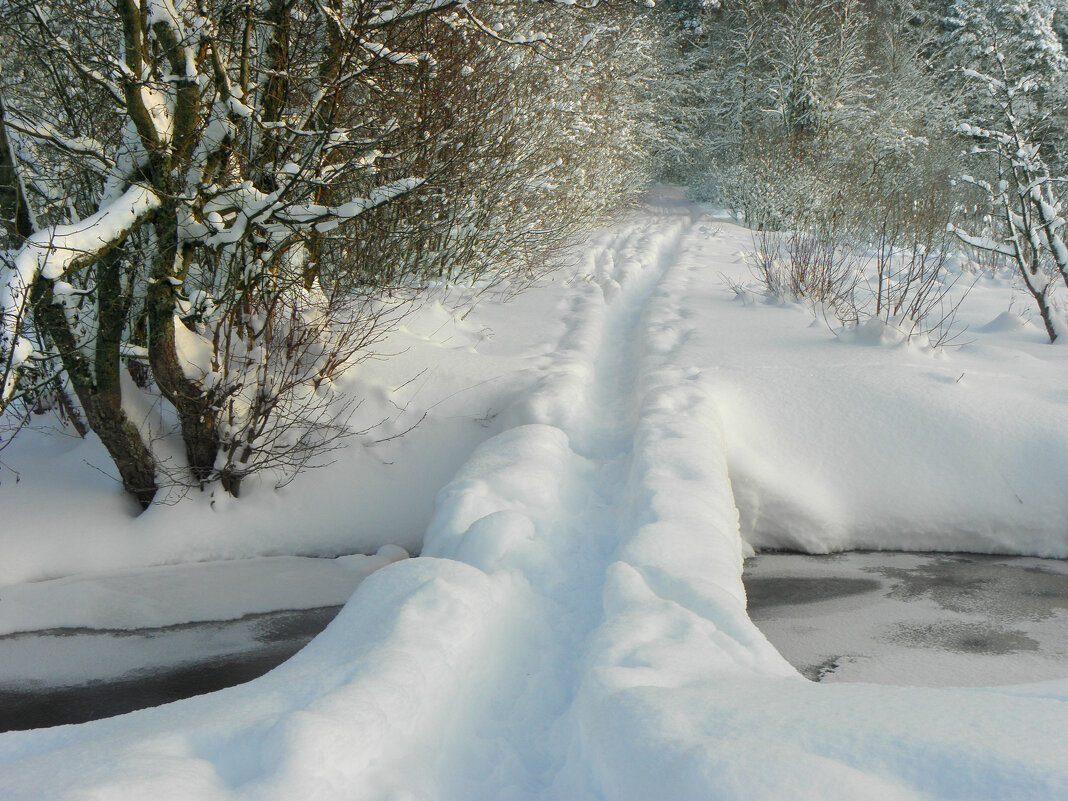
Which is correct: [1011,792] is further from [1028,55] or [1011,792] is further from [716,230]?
[1028,55]

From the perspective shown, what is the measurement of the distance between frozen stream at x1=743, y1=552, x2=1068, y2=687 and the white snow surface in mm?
248

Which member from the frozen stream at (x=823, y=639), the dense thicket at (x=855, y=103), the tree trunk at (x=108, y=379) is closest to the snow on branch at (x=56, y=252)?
the tree trunk at (x=108, y=379)

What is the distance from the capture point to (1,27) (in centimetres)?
421

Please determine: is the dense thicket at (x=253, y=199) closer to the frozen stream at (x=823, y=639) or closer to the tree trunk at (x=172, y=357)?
the tree trunk at (x=172, y=357)

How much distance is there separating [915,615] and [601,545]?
1.75m

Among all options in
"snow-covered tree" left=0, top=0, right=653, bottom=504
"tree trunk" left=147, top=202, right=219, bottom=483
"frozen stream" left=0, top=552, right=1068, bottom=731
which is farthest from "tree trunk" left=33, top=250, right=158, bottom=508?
"frozen stream" left=0, top=552, right=1068, bottom=731

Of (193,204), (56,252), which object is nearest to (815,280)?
(193,204)

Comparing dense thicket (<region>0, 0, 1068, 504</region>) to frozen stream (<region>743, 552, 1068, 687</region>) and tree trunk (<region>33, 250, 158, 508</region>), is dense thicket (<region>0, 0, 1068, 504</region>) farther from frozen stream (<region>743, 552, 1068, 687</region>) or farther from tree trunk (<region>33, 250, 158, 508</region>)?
frozen stream (<region>743, 552, 1068, 687</region>)

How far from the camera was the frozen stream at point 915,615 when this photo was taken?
353cm

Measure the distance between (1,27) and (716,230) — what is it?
15.3 m

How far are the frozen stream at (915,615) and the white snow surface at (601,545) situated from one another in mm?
248

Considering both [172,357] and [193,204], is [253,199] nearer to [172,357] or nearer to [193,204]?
[193,204]

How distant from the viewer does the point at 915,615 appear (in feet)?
13.3

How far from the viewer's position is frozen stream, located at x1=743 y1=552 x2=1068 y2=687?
3527mm
